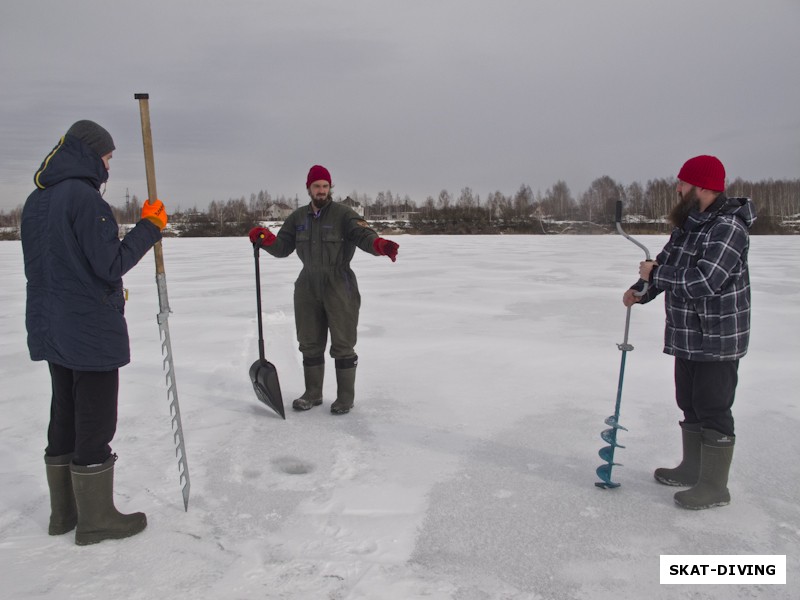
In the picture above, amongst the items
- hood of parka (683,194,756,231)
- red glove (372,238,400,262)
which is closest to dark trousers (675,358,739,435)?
hood of parka (683,194,756,231)

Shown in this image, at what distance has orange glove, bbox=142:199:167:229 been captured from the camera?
238 centimetres

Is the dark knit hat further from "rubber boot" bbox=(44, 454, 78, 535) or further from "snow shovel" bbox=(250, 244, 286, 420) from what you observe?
"snow shovel" bbox=(250, 244, 286, 420)

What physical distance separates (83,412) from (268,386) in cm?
163

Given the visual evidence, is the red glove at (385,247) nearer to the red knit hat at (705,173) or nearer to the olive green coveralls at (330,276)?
the olive green coveralls at (330,276)

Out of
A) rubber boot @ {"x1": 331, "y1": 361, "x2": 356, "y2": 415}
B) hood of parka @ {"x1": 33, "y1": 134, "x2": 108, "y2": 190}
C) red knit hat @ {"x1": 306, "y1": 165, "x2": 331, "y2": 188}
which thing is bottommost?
rubber boot @ {"x1": 331, "y1": 361, "x2": 356, "y2": 415}

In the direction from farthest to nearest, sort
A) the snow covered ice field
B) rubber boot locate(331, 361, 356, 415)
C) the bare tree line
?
the bare tree line → rubber boot locate(331, 361, 356, 415) → the snow covered ice field

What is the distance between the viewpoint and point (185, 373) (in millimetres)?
4938

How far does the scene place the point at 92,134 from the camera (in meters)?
2.26

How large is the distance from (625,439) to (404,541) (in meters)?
1.72

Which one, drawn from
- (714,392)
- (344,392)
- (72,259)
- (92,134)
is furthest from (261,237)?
(714,392)

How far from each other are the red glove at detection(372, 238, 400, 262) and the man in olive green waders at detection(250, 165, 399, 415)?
89 millimetres

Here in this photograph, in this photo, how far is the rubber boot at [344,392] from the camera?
13.1ft

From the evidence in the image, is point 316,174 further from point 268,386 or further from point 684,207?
point 684,207

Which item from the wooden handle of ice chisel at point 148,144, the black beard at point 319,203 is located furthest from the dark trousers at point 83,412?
the black beard at point 319,203
